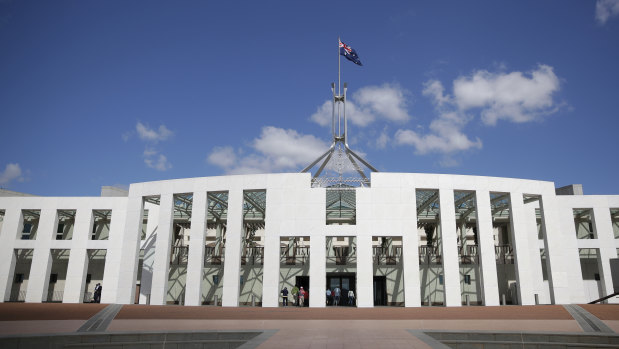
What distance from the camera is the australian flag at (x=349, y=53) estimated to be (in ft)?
113

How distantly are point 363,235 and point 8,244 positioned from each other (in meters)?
29.3

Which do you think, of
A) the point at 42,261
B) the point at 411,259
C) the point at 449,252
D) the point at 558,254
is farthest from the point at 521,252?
the point at 42,261

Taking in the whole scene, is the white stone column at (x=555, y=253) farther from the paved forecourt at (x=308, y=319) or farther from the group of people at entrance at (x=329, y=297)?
the group of people at entrance at (x=329, y=297)

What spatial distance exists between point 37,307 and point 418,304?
23.6 metres

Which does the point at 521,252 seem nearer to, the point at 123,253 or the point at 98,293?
the point at 123,253

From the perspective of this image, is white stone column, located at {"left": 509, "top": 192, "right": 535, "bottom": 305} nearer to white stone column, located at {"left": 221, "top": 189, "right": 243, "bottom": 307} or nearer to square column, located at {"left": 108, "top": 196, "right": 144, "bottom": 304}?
white stone column, located at {"left": 221, "top": 189, "right": 243, "bottom": 307}

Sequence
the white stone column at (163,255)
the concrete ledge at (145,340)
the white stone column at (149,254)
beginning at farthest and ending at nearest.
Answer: the white stone column at (149,254) → the white stone column at (163,255) → the concrete ledge at (145,340)

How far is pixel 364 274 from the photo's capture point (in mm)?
27031

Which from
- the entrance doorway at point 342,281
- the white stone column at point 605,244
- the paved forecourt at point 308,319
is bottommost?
the paved forecourt at point 308,319

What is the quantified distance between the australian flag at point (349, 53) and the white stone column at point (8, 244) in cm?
3015

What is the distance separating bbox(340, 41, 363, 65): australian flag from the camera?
34562 millimetres

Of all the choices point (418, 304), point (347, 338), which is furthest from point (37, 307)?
point (418, 304)

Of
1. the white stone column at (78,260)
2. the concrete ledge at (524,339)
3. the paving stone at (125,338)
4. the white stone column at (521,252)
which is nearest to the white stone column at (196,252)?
the white stone column at (78,260)

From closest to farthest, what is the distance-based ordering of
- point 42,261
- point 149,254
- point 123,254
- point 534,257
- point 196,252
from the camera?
point 196,252 < point 534,257 < point 123,254 < point 42,261 < point 149,254
